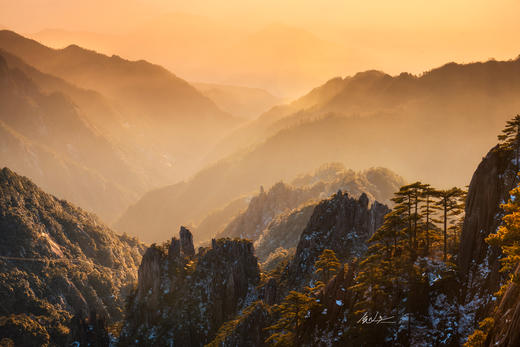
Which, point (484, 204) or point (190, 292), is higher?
point (484, 204)

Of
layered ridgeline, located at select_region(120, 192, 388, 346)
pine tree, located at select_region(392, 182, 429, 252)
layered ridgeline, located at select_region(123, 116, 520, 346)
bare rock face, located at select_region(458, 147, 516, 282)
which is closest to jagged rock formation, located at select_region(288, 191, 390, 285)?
layered ridgeline, located at select_region(120, 192, 388, 346)

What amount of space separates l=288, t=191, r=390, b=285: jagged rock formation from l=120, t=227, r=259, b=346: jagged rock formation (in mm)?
19223

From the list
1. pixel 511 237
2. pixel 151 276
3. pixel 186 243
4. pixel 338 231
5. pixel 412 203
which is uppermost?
pixel 338 231

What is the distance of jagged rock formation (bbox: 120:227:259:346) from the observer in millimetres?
120938

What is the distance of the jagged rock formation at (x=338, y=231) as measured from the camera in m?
109

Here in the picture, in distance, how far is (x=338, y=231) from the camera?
113 m

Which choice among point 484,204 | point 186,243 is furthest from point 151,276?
point 484,204

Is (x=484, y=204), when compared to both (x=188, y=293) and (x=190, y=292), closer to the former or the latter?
(x=190, y=292)

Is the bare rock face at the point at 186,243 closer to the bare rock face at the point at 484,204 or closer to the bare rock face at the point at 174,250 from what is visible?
the bare rock face at the point at 174,250

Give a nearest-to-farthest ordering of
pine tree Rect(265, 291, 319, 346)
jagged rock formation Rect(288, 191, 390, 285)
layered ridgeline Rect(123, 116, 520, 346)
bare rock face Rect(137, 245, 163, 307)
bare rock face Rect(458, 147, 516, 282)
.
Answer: layered ridgeline Rect(123, 116, 520, 346), bare rock face Rect(458, 147, 516, 282), pine tree Rect(265, 291, 319, 346), jagged rock formation Rect(288, 191, 390, 285), bare rock face Rect(137, 245, 163, 307)

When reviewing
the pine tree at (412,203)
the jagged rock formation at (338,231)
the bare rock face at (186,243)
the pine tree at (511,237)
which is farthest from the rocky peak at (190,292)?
the pine tree at (511,237)

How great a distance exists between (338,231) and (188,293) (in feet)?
174

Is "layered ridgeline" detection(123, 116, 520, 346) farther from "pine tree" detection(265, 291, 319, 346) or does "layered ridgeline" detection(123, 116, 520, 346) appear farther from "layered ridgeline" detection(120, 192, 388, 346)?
"layered ridgeline" detection(120, 192, 388, 346)

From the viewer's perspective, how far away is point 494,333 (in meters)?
36.5
